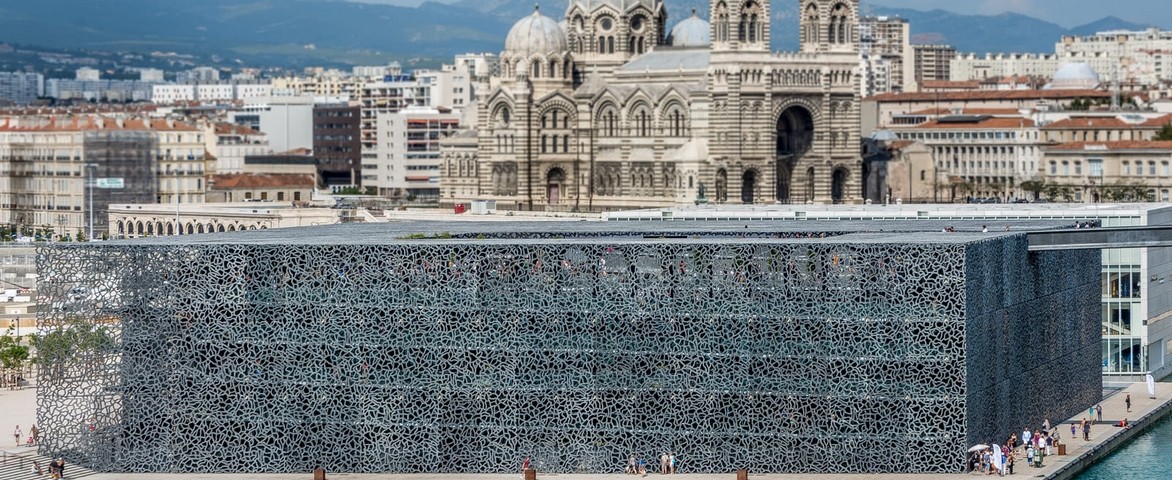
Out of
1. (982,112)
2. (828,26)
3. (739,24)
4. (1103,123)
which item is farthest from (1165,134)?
(739,24)

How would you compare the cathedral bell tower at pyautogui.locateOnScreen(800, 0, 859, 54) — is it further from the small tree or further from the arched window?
the small tree

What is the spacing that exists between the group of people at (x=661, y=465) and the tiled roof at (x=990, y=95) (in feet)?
377

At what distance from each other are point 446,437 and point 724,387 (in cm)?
587

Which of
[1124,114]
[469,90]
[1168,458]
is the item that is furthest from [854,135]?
[469,90]

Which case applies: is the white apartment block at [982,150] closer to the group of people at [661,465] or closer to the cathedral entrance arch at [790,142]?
the cathedral entrance arch at [790,142]

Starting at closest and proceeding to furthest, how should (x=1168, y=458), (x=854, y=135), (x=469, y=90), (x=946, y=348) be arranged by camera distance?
(x=946, y=348) → (x=1168, y=458) → (x=854, y=135) → (x=469, y=90)

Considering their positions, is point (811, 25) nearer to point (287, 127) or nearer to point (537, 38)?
point (537, 38)

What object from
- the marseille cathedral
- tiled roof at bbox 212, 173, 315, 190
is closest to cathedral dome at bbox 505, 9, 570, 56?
the marseille cathedral

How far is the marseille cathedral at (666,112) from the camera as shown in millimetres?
112938

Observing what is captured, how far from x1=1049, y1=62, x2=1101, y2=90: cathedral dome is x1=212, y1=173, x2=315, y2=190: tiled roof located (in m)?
55.1

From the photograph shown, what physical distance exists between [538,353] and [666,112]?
65.4 m

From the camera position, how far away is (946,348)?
49.1 metres

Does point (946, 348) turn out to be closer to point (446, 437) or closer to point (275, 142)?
point (446, 437)

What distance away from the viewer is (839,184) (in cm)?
11681
